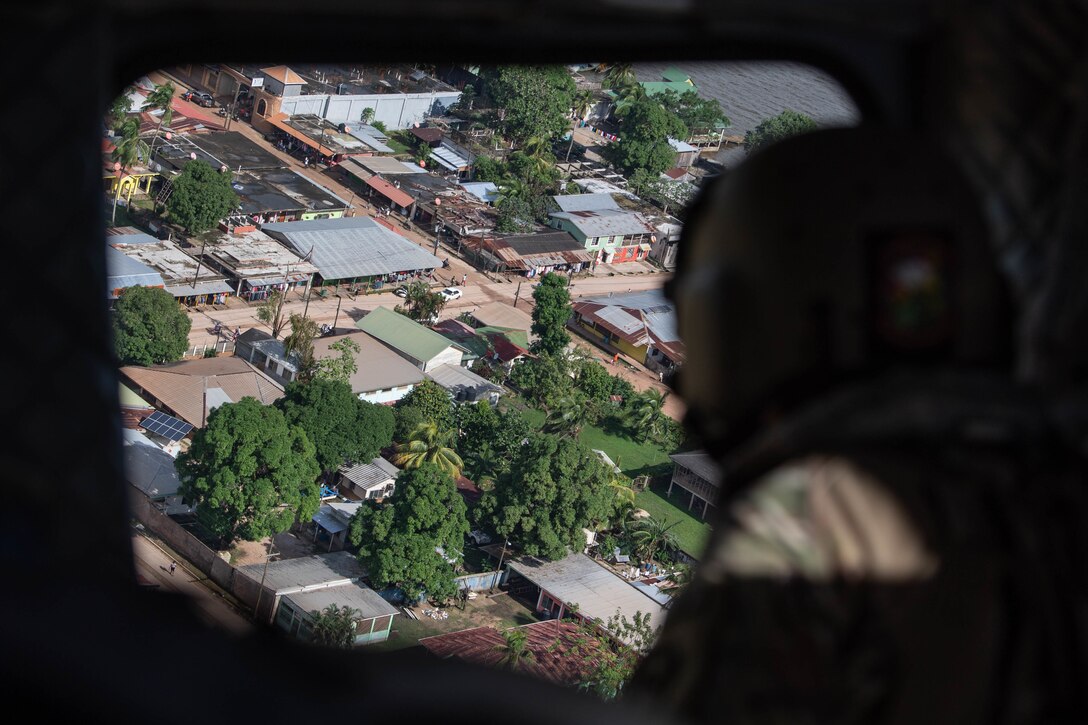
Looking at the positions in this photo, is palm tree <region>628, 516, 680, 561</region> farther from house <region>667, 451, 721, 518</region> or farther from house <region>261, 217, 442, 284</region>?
house <region>261, 217, 442, 284</region>

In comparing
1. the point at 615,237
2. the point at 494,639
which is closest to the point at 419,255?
the point at 615,237

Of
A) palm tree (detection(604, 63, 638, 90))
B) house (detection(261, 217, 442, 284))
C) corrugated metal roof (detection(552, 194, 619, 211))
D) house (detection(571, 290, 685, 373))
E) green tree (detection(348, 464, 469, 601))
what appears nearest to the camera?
green tree (detection(348, 464, 469, 601))

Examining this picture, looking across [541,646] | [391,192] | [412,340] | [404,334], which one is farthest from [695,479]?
[391,192]

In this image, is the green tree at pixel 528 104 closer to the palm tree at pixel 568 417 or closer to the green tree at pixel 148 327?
the palm tree at pixel 568 417

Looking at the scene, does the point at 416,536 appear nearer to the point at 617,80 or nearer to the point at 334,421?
the point at 334,421

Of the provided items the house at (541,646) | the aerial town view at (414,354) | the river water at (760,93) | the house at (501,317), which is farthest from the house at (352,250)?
the river water at (760,93)

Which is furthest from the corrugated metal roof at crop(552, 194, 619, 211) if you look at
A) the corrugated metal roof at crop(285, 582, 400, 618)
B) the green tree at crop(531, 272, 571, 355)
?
the corrugated metal roof at crop(285, 582, 400, 618)

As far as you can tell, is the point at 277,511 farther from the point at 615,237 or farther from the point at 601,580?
the point at 615,237
